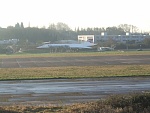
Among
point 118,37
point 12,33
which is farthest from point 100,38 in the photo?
point 12,33

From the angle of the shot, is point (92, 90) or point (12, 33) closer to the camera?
point (92, 90)

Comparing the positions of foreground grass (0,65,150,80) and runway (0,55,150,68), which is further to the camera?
runway (0,55,150,68)

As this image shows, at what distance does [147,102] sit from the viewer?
11.4m

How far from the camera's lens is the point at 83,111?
36.4ft

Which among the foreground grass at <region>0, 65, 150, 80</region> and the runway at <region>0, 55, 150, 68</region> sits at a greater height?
the foreground grass at <region>0, 65, 150, 80</region>

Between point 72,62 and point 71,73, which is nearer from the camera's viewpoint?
point 71,73

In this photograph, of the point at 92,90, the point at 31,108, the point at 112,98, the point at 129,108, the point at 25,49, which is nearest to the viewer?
the point at 129,108

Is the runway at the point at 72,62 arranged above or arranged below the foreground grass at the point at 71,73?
below

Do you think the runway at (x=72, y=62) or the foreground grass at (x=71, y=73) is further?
the runway at (x=72, y=62)

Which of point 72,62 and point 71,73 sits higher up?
point 71,73

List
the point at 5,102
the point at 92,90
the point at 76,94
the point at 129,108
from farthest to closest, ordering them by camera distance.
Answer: the point at 92,90 < the point at 76,94 < the point at 5,102 < the point at 129,108

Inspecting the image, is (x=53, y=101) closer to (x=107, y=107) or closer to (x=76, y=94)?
(x=76, y=94)

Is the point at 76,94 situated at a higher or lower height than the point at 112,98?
lower

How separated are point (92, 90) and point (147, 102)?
29.7ft
